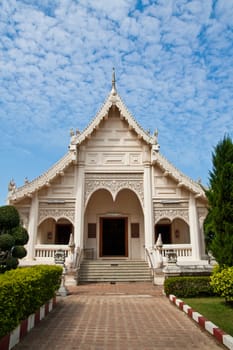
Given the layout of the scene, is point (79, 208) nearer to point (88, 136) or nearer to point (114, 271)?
point (114, 271)

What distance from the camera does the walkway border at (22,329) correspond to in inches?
168

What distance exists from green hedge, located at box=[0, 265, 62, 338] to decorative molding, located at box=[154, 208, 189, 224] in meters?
8.39

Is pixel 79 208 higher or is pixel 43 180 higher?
pixel 43 180

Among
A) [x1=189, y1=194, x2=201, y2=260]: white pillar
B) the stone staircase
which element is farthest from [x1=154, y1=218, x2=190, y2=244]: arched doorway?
the stone staircase

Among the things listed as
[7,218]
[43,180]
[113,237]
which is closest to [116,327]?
[7,218]

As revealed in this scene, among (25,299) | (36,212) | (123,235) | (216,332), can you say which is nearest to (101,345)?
(25,299)

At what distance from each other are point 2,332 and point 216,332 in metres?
3.39

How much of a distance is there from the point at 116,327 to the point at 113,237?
1066cm

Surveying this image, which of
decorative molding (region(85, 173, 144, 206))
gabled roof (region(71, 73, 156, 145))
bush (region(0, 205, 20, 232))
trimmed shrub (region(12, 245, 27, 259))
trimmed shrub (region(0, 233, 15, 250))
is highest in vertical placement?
gabled roof (region(71, 73, 156, 145))

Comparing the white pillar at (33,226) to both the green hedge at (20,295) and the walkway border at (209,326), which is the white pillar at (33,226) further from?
the walkway border at (209,326)

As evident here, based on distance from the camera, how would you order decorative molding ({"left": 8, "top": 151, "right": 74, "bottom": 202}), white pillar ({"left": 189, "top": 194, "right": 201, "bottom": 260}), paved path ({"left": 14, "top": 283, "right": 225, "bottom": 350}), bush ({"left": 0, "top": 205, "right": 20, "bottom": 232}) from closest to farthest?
1. paved path ({"left": 14, "top": 283, "right": 225, "bottom": 350})
2. bush ({"left": 0, "top": 205, "right": 20, "bottom": 232})
3. white pillar ({"left": 189, "top": 194, "right": 201, "bottom": 260})
4. decorative molding ({"left": 8, "top": 151, "right": 74, "bottom": 202})

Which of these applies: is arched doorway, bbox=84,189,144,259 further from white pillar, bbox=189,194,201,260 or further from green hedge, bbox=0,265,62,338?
green hedge, bbox=0,265,62,338

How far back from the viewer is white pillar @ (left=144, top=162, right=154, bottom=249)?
14.3 metres

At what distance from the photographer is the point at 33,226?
1440 centimetres
